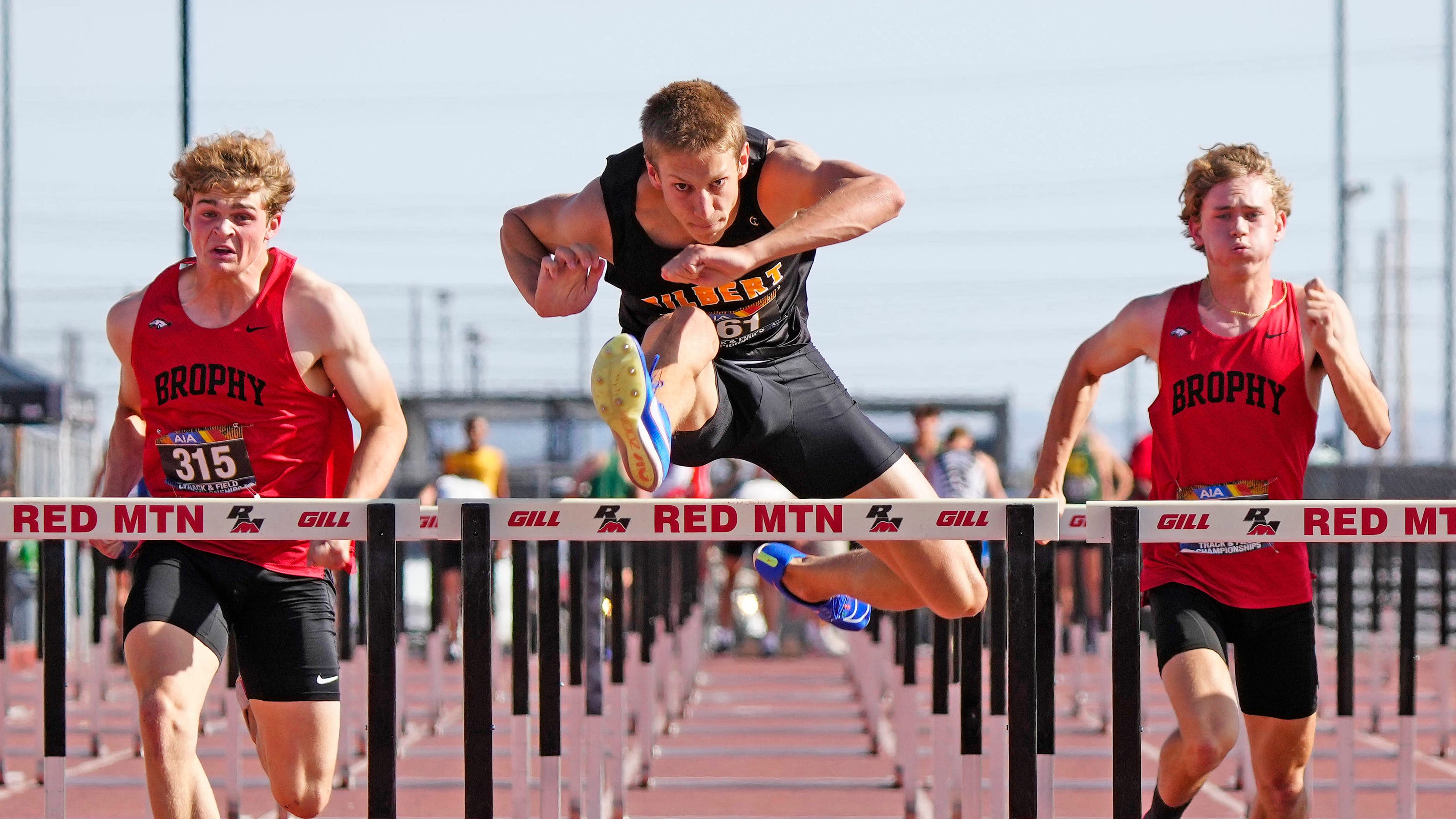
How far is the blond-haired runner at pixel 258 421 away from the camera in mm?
4090

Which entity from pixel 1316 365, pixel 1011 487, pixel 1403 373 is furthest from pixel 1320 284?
pixel 1403 373

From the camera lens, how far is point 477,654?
3641mm

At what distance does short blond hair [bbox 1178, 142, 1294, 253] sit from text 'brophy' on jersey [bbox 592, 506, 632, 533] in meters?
1.97

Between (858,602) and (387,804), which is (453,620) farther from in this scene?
(387,804)

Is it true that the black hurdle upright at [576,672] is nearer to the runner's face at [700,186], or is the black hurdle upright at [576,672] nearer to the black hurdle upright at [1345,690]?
the runner's face at [700,186]

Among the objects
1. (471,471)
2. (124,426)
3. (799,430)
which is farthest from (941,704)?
(471,471)

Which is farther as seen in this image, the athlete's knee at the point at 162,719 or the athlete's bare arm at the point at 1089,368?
the athlete's bare arm at the point at 1089,368

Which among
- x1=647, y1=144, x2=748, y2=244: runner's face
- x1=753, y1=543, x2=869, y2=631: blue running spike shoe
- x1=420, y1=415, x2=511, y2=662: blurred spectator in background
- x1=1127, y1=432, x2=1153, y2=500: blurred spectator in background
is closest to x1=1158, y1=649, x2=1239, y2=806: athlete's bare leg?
x1=753, y1=543, x2=869, y2=631: blue running spike shoe

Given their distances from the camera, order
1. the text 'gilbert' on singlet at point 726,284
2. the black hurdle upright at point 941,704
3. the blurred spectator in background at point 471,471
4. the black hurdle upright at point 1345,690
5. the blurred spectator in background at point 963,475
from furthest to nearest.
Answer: the blurred spectator in background at point 471,471, the blurred spectator in background at point 963,475, the black hurdle upright at point 941,704, the black hurdle upright at point 1345,690, the text 'gilbert' on singlet at point 726,284

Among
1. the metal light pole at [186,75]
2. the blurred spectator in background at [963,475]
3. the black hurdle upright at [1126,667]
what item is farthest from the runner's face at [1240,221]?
the blurred spectator in background at [963,475]

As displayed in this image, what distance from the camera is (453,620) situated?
12930 millimetres

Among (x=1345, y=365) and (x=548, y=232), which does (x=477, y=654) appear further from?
(x=1345, y=365)

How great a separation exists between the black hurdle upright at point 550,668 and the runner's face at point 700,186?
0.88m

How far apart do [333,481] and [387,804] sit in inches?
39.9
